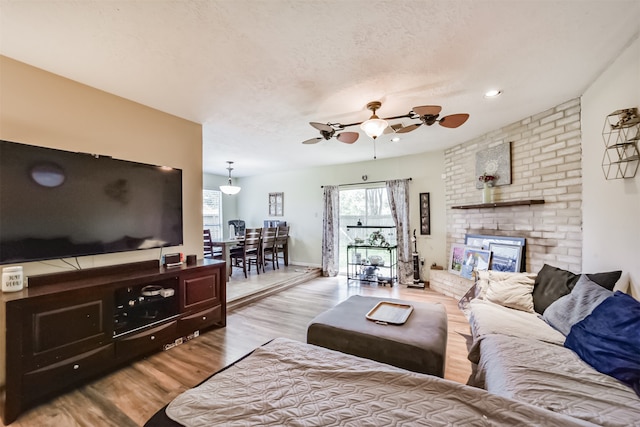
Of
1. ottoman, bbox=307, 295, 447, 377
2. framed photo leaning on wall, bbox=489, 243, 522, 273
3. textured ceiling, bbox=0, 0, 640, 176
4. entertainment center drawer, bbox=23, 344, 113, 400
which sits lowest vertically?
entertainment center drawer, bbox=23, 344, 113, 400

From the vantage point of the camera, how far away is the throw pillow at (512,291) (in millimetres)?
2412

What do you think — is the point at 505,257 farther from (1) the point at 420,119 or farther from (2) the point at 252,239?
(2) the point at 252,239

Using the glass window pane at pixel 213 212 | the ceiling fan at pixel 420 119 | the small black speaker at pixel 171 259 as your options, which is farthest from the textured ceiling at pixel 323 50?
the glass window pane at pixel 213 212

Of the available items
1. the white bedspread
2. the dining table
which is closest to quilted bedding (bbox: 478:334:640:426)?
the white bedspread

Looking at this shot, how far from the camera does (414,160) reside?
4.97m

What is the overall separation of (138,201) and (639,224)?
4141 mm

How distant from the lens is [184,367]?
2.24 metres

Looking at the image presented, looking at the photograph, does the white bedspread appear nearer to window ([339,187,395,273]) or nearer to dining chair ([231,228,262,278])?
window ([339,187,395,273])

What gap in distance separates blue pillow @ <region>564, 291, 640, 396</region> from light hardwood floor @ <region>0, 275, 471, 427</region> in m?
0.86

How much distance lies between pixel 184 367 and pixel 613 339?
3065 mm

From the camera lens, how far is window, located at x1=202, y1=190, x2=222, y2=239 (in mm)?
6824

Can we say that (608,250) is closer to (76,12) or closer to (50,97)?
→ (76,12)

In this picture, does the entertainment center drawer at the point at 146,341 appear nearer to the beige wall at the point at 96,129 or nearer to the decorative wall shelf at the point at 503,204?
the beige wall at the point at 96,129

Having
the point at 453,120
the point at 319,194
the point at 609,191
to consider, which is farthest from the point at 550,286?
the point at 319,194
